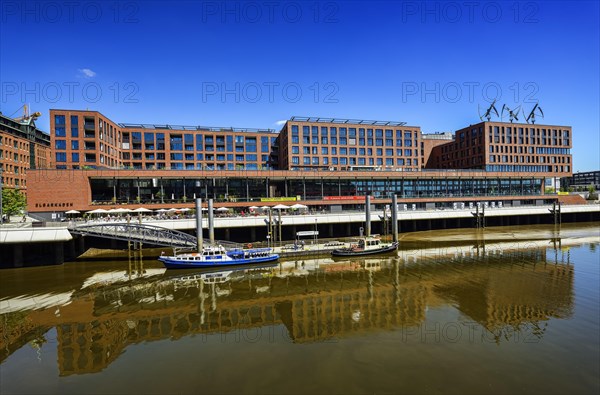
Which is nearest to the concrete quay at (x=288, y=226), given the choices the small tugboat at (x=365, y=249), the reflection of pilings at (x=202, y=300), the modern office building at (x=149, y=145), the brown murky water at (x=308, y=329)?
the small tugboat at (x=365, y=249)

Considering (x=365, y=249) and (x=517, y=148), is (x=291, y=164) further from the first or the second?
(x=517, y=148)

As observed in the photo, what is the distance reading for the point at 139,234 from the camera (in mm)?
46312

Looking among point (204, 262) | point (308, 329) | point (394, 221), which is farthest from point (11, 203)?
point (394, 221)

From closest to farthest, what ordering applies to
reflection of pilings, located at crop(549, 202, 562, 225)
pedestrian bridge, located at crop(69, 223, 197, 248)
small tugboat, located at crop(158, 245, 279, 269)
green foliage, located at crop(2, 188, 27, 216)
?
small tugboat, located at crop(158, 245, 279, 269) → pedestrian bridge, located at crop(69, 223, 197, 248) → green foliage, located at crop(2, 188, 27, 216) → reflection of pilings, located at crop(549, 202, 562, 225)

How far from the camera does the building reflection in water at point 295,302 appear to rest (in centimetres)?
2145

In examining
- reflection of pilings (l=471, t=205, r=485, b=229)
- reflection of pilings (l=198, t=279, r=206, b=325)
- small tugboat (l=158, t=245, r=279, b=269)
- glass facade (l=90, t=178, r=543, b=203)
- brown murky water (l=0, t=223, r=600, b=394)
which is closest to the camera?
brown murky water (l=0, t=223, r=600, b=394)

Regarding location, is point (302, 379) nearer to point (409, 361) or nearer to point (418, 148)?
point (409, 361)

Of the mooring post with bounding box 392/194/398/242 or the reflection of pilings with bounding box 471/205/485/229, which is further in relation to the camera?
the reflection of pilings with bounding box 471/205/485/229

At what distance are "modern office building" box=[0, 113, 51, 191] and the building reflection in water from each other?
226 feet

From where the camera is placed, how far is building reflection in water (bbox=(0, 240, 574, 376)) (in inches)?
845

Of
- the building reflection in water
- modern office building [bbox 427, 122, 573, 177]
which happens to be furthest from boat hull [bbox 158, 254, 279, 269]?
modern office building [bbox 427, 122, 573, 177]

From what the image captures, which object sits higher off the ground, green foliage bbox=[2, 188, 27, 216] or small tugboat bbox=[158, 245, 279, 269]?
green foliage bbox=[2, 188, 27, 216]

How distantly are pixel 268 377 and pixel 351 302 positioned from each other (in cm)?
1284

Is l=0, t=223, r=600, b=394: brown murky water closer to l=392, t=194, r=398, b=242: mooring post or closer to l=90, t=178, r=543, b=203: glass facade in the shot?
l=392, t=194, r=398, b=242: mooring post
